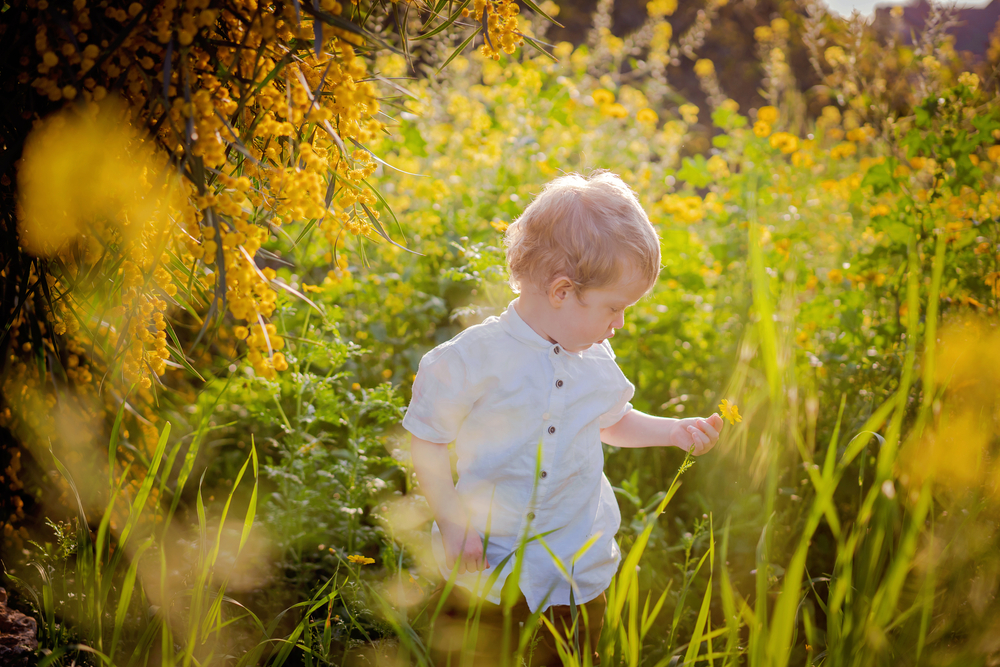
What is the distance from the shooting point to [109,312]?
45.8 inches

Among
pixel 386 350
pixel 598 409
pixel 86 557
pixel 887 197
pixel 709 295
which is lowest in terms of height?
pixel 86 557

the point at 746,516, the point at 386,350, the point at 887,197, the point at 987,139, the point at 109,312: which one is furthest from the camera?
the point at 887,197

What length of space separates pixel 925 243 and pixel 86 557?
2.60 meters

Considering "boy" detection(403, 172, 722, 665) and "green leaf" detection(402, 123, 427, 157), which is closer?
"boy" detection(403, 172, 722, 665)

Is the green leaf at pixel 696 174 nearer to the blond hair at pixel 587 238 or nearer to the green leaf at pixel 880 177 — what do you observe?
the green leaf at pixel 880 177

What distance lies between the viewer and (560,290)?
129cm

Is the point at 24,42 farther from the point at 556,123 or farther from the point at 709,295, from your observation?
the point at 556,123

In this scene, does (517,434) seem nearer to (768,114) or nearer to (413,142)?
(413,142)

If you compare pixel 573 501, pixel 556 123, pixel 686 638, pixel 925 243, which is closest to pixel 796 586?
pixel 573 501

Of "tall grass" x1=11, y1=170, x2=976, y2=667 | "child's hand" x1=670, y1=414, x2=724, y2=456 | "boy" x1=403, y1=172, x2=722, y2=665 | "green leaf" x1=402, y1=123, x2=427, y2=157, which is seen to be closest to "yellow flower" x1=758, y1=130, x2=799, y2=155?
"tall grass" x1=11, y1=170, x2=976, y2=667

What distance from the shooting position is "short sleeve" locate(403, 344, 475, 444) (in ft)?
4.31

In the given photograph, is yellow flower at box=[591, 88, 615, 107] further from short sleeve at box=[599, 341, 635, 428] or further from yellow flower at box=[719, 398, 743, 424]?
yellow flower at box=[719, 398, 743, 424]

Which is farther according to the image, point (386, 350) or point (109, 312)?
point (386, 350)

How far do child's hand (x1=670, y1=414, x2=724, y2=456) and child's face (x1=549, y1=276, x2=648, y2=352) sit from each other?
0.93 feet
